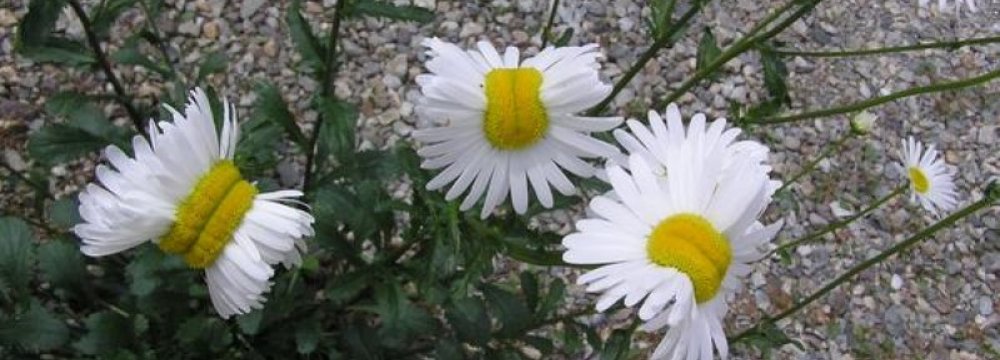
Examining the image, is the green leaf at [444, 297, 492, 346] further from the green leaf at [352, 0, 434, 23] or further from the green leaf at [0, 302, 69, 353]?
the green leaf at [0, 302, 69, 353]

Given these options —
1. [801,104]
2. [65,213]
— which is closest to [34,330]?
[65,213]

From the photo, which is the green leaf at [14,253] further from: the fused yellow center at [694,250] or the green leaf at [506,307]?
the fused yellow center at [694,250]

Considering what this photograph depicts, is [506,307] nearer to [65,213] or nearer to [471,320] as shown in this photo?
[471,320]

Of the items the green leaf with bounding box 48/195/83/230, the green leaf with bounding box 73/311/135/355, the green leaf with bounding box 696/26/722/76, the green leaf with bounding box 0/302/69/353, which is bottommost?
the green leaf with bounding box 0/302/69/353

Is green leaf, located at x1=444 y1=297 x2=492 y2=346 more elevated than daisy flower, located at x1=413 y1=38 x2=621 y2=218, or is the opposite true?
daisy flower, located at x1=413 y1=38 x2=621 y2=218

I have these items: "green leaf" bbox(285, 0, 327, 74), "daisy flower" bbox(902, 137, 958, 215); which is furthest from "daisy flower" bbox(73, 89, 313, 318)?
"daisy flower" bbox(902, 137, 958, 215)

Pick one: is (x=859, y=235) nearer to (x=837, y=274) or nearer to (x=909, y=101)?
(x=837, y=274)

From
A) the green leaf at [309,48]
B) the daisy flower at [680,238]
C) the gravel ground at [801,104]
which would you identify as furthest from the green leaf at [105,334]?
the daisy flower at [680,238]

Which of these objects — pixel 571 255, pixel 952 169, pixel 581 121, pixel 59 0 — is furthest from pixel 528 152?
pixel 952 169
